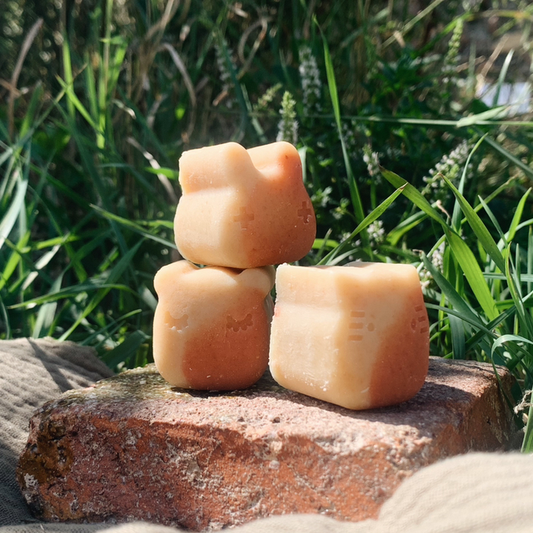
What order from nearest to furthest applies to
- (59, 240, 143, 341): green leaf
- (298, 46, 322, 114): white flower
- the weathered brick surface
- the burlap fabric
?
the burlap fabric < the weathered brick surface < (59, 240, 143, 341): green leaf < (298, 46, 322, 114): white flower

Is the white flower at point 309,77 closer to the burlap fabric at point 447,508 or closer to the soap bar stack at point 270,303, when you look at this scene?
the soap bar stack at point 270,303

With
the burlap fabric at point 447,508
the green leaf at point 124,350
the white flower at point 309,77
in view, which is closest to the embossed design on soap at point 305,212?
the burlap fabric at point 447,508

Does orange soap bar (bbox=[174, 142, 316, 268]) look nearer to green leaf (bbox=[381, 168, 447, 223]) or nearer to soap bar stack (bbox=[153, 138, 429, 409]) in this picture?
soap bar stack (bbox=[153, 138, 429, 409])

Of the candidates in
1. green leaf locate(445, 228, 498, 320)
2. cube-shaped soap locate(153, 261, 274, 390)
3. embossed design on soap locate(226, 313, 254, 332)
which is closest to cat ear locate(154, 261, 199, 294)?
cube-shaped soap locate(153, 261, 274, 390)

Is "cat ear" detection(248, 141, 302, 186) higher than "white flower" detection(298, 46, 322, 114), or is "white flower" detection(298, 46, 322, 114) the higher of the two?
"white flower" detection(298, 46, 322, 114)

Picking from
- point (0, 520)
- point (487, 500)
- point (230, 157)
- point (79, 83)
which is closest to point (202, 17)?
point (79, 83)

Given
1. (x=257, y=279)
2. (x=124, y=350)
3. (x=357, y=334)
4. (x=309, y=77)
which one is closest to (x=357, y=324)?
(x=357, y=334)

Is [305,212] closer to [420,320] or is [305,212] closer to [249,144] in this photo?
[420,320]
